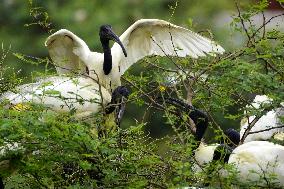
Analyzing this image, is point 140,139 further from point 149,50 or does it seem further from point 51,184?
point 149,50

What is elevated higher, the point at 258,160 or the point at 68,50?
the point at 68,50

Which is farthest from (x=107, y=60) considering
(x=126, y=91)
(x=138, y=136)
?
(x=138, y=136)

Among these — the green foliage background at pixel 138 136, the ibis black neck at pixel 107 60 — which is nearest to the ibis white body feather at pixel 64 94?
the green foliage background at pixel 138 136

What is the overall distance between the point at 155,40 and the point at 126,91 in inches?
65.0

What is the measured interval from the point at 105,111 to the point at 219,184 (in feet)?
3.52

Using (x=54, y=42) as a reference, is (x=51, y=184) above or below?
below

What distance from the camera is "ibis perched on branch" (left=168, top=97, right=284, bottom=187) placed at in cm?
654

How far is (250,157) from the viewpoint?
7121 mm

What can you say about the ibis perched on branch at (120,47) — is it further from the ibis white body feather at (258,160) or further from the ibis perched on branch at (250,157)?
the ibis white body feather at (258,160)

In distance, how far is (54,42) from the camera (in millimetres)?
9328

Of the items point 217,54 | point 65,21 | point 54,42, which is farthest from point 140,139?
point 65,21

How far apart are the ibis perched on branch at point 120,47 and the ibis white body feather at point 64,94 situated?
2.93 feet

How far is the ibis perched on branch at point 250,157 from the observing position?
258 inches

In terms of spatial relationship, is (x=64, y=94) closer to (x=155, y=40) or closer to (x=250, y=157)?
(x=250, y=157)
